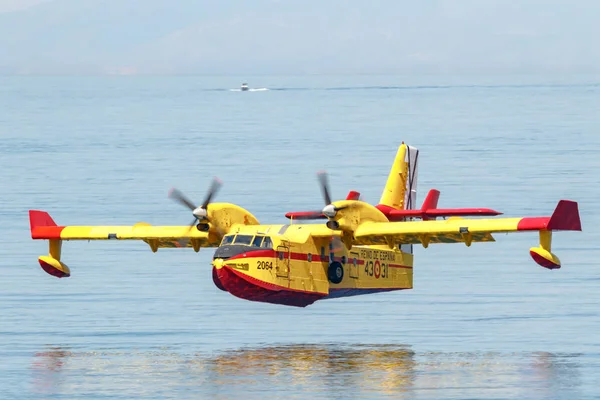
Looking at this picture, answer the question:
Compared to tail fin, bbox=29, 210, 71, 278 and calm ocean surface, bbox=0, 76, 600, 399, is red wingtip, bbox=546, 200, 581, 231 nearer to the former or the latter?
calm ocean surface, bbox=0, 76, 600, 399

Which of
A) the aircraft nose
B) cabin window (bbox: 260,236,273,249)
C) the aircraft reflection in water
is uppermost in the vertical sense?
cabin window (bbox: 260,236,273,249)

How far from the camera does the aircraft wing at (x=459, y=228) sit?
1708 inches

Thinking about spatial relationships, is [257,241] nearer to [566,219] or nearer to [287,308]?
[287,308]

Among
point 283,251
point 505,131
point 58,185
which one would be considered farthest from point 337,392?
point 505,131

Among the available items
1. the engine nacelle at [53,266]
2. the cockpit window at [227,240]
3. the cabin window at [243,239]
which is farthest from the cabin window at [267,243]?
the engine nacelle at [53,266]

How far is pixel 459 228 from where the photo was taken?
4491cm

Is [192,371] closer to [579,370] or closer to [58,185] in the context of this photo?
[579,370]

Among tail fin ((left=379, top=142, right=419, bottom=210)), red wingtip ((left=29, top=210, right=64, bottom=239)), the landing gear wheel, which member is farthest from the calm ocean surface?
tail fin ((left=379, top=142, right=419, bottom=210))

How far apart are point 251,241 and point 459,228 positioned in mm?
6495

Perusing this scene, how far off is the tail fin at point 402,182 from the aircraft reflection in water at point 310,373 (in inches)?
463

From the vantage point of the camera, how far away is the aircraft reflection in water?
36219 mm

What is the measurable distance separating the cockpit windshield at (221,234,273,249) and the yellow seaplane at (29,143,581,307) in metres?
0.03

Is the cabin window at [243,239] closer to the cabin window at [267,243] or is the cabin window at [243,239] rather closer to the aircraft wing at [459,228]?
the cabin window at [267,243]

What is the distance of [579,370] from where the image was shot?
3878 centimetres
